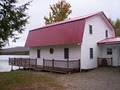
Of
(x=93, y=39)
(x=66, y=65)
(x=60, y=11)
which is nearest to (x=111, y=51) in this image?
(x=93, y=39)

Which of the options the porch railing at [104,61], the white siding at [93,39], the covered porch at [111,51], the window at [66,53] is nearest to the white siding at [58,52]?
the window at [66,53]

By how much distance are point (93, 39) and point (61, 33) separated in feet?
12.1

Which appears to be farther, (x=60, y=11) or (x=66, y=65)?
(x=60, y=11)

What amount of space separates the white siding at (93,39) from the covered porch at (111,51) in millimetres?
578

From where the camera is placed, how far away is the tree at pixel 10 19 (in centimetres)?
1295

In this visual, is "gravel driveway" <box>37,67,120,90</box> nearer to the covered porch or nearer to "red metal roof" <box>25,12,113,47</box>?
"red metal roof" <box>25,12,113,47</box>

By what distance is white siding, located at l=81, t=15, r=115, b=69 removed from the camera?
22.7 m

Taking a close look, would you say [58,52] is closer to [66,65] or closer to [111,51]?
[66,65]

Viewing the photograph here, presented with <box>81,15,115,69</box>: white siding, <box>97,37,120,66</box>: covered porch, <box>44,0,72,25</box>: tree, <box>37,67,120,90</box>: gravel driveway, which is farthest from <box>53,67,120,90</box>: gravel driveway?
<box>44,0,72,25</box>: tree

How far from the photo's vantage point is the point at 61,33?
81.6 ft

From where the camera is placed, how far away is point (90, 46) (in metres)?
23.6

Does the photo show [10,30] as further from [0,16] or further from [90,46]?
[90,46]

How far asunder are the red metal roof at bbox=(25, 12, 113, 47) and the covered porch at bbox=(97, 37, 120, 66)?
10.9ft

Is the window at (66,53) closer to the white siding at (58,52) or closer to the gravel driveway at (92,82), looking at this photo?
the white siding at (58,52)
